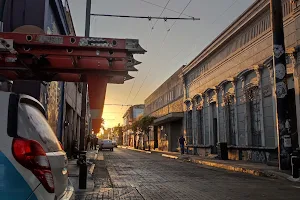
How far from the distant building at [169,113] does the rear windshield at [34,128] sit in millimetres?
32048

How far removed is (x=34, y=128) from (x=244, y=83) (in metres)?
19.3

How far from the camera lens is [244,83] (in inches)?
822

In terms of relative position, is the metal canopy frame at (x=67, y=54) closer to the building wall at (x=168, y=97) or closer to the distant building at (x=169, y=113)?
the distant building at (x=169, y=113)

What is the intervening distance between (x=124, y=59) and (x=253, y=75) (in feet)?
54.7

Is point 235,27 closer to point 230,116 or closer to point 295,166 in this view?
point 230,116

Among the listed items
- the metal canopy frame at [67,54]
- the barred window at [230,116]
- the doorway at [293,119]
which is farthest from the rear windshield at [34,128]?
the barred window at [230,116]

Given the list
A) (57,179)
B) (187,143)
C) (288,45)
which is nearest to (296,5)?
(288,45)

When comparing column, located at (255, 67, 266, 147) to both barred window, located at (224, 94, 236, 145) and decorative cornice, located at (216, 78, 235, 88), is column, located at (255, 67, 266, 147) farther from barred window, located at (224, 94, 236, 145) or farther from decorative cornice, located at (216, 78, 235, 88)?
barred window, located at (224, 94, 236, 145)

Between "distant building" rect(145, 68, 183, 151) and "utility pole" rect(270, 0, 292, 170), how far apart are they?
21.6m

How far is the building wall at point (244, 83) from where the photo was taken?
58.7 feet

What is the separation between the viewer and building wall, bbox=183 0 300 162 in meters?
17.9

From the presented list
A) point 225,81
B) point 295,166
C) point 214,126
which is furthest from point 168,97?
point 295,166

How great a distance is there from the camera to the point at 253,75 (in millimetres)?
19922

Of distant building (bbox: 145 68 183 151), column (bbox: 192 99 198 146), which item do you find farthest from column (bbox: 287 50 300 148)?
distant building (bbox: 145 68 183 151)
